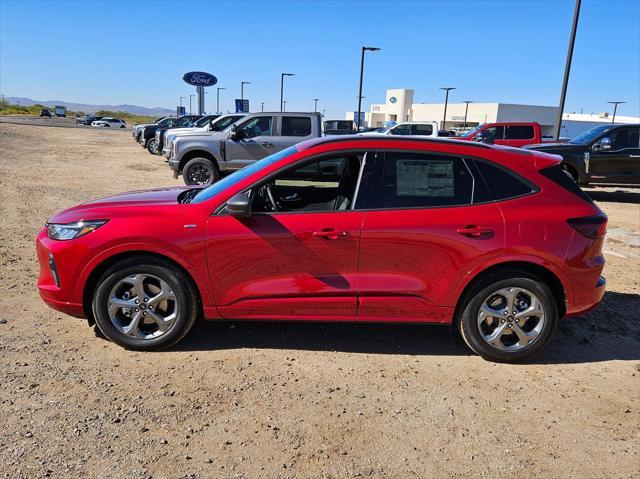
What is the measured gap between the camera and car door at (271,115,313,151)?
42.2 feet

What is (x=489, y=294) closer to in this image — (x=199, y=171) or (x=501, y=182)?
(x=501, y=182)

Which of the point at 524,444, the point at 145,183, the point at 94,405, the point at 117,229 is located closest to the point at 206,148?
the point at 145,183

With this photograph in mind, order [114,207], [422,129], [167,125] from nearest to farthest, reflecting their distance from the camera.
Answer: [114,207] < [422,129] < [167,125]

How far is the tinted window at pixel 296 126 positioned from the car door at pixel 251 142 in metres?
0.31

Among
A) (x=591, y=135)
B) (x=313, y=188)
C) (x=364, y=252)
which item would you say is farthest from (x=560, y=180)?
(x=591, y=135)

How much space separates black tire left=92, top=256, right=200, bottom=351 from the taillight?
9.72 ft

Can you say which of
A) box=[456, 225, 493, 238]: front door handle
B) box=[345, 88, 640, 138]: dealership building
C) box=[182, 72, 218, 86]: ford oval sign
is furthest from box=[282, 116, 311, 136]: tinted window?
box=[345, 88, 640, 138]: dealership building

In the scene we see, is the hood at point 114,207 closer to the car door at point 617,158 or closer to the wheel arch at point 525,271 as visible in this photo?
the wheel arch at point 525,271

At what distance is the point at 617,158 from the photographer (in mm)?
12594

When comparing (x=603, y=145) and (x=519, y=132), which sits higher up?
(x=519, y=132)

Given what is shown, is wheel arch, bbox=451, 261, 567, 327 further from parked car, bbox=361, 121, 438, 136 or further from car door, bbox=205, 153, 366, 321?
parked car, bbox=361, 121, 438, 136

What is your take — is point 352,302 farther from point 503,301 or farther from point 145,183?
point 145,183

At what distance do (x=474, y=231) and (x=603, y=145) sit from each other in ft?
35.9

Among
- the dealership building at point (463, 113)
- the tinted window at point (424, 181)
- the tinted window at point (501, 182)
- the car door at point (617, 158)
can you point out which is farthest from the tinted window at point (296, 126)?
the dealership building at point (463, 113)
